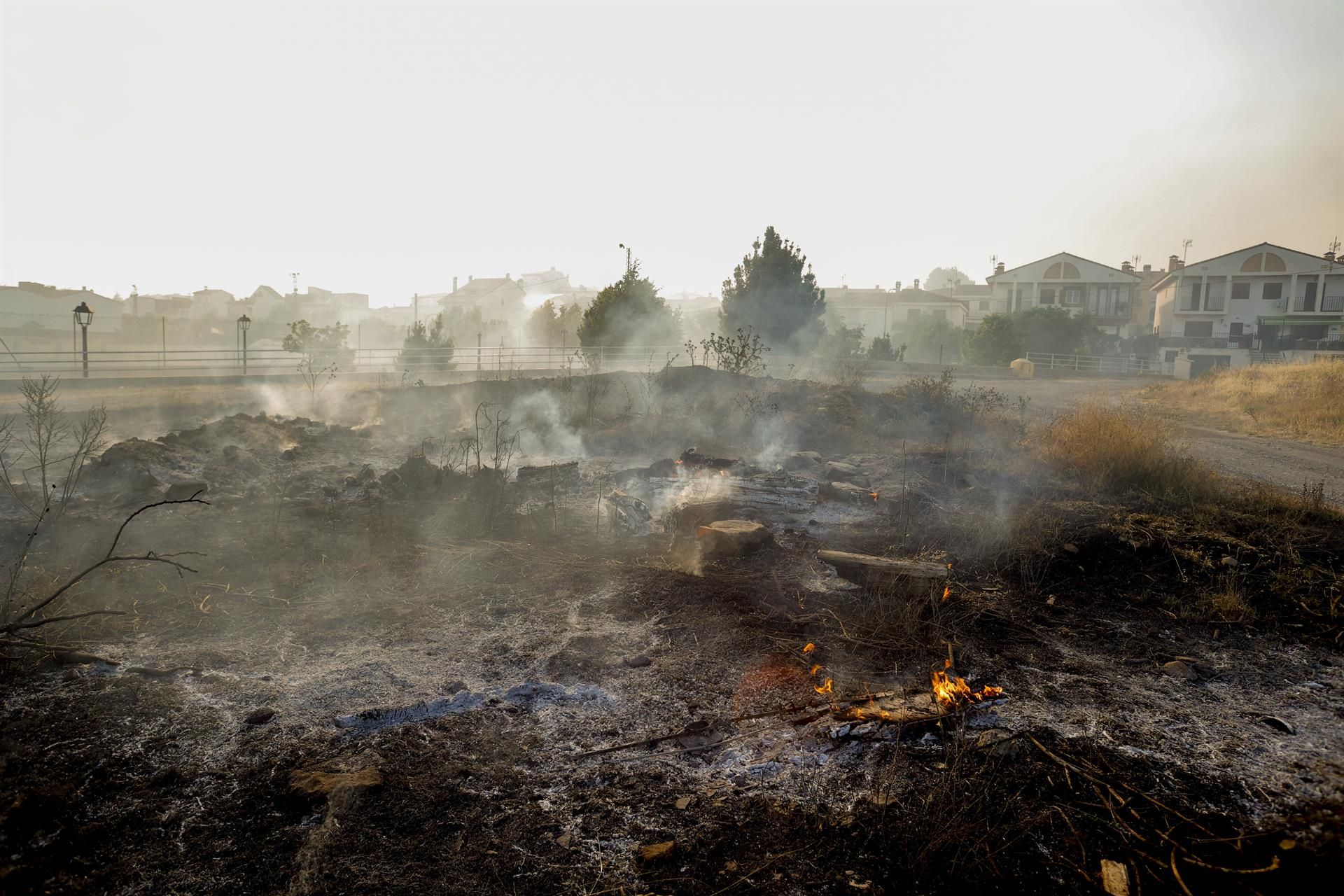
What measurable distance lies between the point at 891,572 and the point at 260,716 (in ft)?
16.0

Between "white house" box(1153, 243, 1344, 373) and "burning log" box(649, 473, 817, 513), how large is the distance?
39024 mm

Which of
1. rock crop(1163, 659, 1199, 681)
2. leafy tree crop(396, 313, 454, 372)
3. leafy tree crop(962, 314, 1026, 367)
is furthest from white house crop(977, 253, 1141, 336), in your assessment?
rock crop(1163, 659, 1199, 681)

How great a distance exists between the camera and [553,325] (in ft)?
129

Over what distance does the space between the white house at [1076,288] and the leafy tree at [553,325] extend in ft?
97.7

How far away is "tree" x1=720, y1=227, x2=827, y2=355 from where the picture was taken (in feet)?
105

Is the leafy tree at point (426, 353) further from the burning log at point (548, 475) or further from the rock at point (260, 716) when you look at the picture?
the rock at point (260, 716)

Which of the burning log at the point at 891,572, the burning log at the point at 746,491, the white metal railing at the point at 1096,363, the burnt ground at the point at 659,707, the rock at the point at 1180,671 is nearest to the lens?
the burnt ground at the point at 659,707

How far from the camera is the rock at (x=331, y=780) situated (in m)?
3.53

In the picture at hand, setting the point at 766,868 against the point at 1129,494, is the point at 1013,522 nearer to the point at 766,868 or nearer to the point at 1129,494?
the point at 1129,494

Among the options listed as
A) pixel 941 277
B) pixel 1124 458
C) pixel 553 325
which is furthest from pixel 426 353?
pixel 941 277

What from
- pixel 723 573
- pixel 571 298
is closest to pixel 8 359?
pixel 723 573

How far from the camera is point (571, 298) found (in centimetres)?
→ 7838

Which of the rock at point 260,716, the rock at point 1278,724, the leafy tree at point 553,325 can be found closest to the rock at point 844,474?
the rock at point 1278,724

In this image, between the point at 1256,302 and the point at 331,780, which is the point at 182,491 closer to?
the point at 331,780
